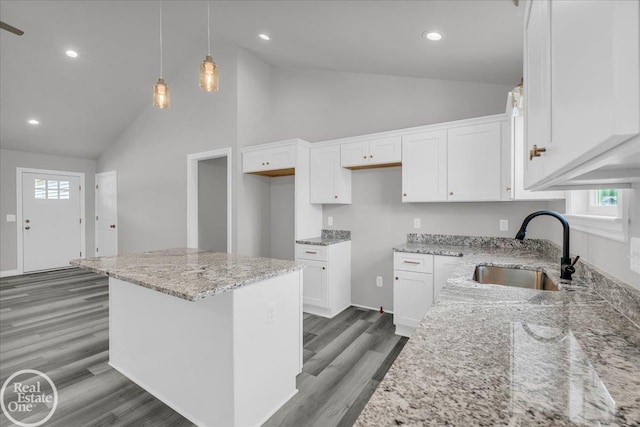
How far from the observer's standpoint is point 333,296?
3564 mm

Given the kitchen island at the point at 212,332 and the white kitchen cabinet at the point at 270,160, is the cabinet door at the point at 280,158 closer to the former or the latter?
the white kitchen cabinet at the point at 270,160

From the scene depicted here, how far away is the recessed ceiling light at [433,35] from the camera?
234 cm

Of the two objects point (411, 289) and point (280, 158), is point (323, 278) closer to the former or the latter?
point (411, 289)

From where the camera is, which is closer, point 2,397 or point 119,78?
point 2,397

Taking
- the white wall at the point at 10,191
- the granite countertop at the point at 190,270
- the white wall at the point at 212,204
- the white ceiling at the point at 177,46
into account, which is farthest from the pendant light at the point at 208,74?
the white wall at the point at 10,191

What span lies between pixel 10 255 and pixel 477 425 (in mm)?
7925

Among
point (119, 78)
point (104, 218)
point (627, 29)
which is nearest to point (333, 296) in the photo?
point (627, 29)

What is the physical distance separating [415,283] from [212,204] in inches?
150

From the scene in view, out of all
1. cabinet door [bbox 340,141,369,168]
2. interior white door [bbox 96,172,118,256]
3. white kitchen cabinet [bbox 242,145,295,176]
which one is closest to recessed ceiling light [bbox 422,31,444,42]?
cabinet door [bbox 340,141,369,168]

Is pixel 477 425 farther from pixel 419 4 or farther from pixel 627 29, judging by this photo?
pixel 419 4

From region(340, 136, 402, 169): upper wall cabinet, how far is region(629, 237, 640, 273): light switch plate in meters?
2.30

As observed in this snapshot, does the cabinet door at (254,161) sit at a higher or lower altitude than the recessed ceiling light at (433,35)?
lower

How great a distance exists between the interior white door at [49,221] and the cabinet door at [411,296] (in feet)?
22.9

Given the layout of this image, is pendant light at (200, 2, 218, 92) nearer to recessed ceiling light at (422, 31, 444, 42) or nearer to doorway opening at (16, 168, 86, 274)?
recessed ceiling light at (422, 31, 444, 42)
